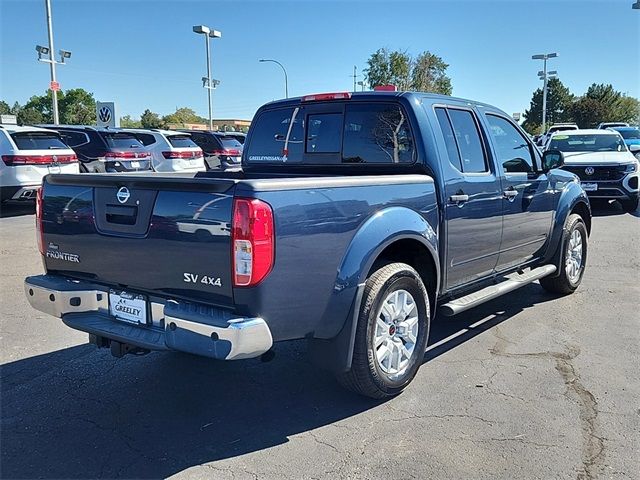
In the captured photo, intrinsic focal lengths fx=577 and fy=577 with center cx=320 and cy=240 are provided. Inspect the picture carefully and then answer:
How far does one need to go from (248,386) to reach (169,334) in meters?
1.12

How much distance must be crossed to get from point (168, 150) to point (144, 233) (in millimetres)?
13049

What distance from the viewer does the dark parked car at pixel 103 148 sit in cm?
1393

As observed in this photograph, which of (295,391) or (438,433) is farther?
(295,391)

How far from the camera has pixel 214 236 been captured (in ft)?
9.64

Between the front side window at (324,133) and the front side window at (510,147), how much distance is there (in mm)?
1399

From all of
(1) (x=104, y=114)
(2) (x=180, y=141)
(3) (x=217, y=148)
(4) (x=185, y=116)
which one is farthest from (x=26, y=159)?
(4) (x=185, y=116)

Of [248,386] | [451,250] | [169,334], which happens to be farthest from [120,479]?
[451,250]

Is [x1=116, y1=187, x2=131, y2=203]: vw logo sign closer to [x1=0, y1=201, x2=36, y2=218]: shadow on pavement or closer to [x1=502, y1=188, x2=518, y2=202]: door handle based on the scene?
[x1=502, y1=188, x2=518, y2=202]: door handle

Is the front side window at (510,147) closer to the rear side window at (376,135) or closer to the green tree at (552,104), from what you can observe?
the rear side window at (376,135)

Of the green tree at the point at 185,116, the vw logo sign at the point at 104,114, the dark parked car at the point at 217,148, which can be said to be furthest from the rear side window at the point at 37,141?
the green tree at the point at 185,116

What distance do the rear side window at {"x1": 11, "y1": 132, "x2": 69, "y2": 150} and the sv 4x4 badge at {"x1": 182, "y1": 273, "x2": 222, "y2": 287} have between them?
1018cm

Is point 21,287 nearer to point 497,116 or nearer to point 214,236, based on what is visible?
point 214,236

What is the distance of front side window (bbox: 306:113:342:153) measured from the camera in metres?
4.60

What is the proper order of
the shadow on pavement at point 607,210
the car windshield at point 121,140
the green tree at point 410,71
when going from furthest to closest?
1. the green tree at point 410,71
2. the car windshield at point 121,140
3. the shadow on pavement at point 607,210
